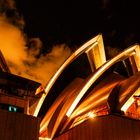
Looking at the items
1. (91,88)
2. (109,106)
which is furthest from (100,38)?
(109,106)

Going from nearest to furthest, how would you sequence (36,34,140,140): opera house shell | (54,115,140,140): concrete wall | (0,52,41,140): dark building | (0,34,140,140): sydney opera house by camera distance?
(0,52,41,140): dark building → (0,34,140,140): sydney opera house → (54,115,140,140): concrete wall → (36,34,140,140): opera house shell

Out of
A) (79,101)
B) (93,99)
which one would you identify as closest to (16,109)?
(79,101)

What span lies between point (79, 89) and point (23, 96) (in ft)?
16.6

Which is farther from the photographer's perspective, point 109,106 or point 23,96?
point 109,106

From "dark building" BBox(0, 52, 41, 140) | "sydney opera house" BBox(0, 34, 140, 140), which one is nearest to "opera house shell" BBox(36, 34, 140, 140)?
"sydney opera house" BBox(0, 34, 140, 140)

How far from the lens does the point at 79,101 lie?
1602 centimetres

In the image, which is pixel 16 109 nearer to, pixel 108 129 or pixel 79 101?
pixel 108 129

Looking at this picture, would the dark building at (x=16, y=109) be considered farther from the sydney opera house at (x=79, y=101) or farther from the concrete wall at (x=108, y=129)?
the concrete wall at (x=108, y=129)

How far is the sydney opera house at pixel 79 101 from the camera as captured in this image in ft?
34.8

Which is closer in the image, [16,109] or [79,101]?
[16,109]

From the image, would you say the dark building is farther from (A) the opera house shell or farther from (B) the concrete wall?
(A) the opera house shell

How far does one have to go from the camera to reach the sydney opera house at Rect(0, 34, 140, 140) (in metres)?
10.6

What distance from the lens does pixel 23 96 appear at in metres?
11.6

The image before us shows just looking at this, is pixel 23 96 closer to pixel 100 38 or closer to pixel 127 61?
pixel 100 38
